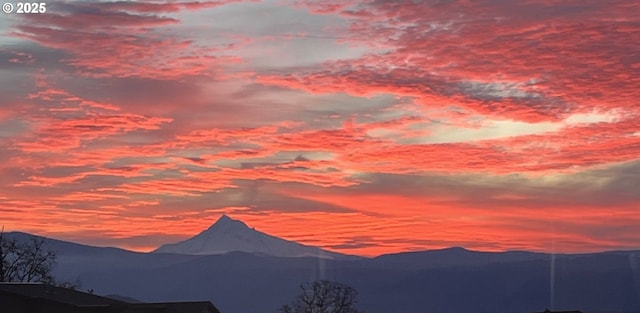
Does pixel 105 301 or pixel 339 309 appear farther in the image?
pixel 339 309

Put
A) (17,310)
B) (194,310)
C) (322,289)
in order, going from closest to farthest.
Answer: (17,310)
(194,310)
(322,289)

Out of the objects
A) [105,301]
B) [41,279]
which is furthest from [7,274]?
[105,301]

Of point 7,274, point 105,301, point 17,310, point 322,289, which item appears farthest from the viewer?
point 322,289

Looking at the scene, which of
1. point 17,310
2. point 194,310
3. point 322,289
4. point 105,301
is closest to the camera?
point 17,310

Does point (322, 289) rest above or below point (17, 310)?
above

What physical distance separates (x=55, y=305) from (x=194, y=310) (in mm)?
10372

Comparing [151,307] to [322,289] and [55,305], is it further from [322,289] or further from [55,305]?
[322,289]

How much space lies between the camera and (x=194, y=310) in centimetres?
8206

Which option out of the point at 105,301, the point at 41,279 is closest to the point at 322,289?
the point at 41,279

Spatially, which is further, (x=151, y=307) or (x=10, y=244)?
(x=10, y=244)

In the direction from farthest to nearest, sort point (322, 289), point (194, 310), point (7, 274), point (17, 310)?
point (322, 289), point (7, 274), point (194, 310), point (17, 310)

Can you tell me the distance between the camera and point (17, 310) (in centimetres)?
7712

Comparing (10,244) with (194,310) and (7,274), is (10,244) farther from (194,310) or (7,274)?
(194,310)

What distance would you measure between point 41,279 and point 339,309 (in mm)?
32642
